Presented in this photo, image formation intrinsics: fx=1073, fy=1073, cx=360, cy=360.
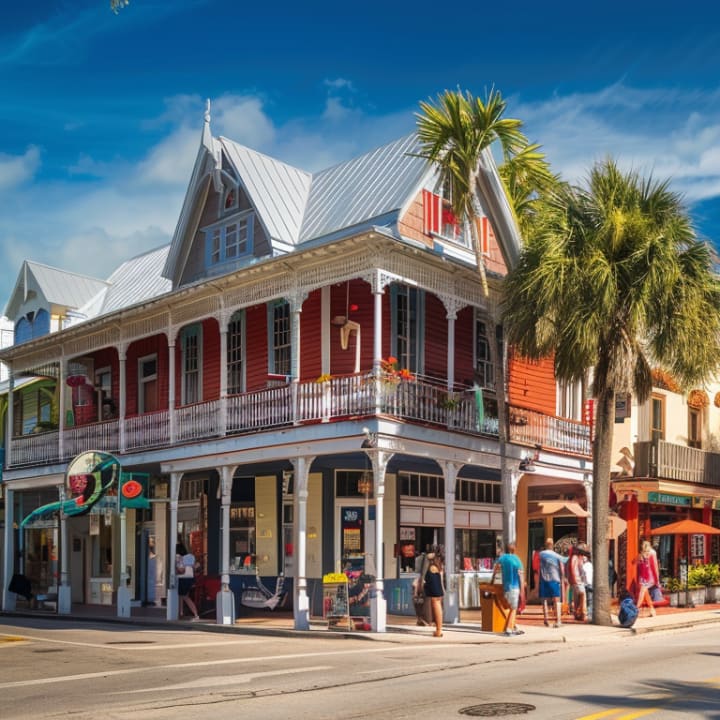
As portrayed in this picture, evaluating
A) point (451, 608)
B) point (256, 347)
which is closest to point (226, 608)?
point (451, 608)

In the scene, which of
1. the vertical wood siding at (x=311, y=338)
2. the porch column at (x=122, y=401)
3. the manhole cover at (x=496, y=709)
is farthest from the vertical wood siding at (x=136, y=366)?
the manhole cover at (x=496, y=709)

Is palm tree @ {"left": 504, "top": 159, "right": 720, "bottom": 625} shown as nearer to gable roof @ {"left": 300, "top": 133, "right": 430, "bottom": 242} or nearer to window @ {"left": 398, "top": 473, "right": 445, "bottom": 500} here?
gable roof @ {"left": 300, "top": 133, "right": 430, "bottom": 242}

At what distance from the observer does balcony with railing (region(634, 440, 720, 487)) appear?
29.2 meters

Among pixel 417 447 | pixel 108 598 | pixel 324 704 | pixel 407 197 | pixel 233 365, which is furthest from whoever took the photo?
pixel 108 598

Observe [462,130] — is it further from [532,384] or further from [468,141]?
[532,384]

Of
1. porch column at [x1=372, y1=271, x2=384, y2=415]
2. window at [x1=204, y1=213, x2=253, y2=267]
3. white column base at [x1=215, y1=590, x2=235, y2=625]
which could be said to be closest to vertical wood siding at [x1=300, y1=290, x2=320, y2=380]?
window at [x1=204, y1=213, x2=253, y2=267]

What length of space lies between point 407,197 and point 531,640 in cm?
1035

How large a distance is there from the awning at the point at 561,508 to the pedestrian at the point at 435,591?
7.14 m

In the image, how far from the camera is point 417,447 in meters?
21.6

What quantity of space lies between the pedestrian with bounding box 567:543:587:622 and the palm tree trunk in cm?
103

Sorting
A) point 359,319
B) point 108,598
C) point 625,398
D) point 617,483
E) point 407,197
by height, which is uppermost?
point 407,197

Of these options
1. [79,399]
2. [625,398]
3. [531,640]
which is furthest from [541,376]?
[79,399]

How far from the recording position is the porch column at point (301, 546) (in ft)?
69.4

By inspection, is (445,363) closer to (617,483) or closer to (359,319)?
(359,319)
